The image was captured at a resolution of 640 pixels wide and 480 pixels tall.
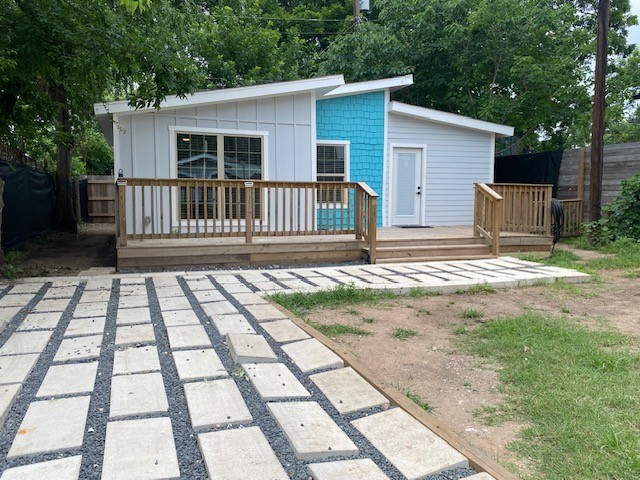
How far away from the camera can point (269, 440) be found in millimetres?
2027

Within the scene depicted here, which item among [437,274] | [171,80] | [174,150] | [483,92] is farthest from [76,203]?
[483,92]

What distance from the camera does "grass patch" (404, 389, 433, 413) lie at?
94.8 inches

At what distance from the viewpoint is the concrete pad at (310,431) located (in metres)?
1.93

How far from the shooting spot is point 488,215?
767 cm

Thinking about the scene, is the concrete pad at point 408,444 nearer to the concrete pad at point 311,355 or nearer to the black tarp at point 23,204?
the concrete pad at point 311,355

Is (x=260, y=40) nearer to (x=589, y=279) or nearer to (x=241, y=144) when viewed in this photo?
(x=241, y=144)

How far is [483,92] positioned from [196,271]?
11.2 m

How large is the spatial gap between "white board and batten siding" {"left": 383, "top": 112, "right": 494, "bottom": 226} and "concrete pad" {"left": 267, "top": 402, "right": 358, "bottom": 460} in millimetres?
7972

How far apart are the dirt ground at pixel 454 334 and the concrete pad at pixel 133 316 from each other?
1.38 meters

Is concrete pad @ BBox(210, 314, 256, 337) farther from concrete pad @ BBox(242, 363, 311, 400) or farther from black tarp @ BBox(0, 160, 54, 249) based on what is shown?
black tarp @ BBox(0, 160, 54, 249)

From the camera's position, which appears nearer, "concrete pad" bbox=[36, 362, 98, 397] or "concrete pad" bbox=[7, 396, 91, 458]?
"concrete pad" bbox=[7, 396, 91, 458]

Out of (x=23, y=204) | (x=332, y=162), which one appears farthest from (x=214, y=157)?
(x=23, y=204)

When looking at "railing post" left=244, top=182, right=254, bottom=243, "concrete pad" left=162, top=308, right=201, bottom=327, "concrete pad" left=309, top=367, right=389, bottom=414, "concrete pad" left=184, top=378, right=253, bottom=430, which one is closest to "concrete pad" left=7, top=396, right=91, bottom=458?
"concrete pad" left=184, top=378, right=253, bottom=430

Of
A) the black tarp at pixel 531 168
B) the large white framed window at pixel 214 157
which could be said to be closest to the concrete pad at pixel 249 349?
the large white framed window at pixel 214 157
